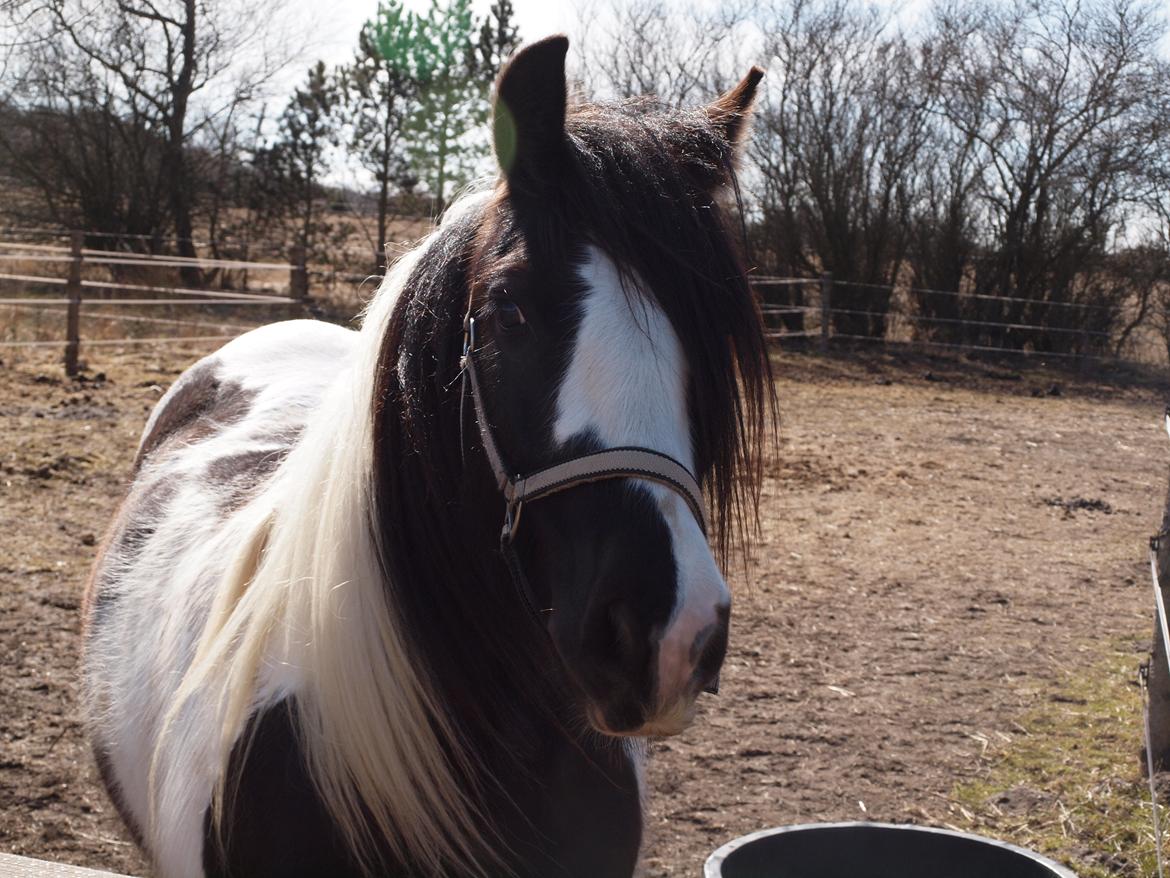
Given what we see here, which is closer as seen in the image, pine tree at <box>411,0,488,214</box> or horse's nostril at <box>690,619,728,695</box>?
horse's nostril at <box>690,619,728,695</box>

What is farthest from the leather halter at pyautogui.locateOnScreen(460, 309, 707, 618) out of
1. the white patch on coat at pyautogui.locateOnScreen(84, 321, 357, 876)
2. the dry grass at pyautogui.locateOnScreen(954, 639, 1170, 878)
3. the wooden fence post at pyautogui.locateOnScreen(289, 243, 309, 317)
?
the wooden fence post at pyautogui.locateOnScreen(289, 243, 309, 317)

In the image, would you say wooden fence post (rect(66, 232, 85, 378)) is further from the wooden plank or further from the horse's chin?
the horse's chin

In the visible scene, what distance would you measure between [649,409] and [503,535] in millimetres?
265

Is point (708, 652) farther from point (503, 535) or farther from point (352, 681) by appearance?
point (352, 681)

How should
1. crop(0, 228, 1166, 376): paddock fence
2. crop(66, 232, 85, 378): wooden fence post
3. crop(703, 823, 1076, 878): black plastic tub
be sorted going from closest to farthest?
crop(703, 823, 1076, 878): black plastic tub < crop(66, 232, 85, 378): wooden fence post < crop(0, 228, 1166, 376): paddock fence

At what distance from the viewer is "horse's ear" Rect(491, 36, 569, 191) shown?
4.62 ft

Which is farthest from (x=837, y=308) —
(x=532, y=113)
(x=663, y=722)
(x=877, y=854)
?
(x=663, y=722)

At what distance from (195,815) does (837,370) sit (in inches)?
536

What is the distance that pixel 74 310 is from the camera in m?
10.0

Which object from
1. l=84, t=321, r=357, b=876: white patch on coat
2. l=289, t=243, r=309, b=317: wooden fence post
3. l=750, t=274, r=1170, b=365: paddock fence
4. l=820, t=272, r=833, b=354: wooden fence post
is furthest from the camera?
l=750, t=274, r=1170, b=365: paddock fence

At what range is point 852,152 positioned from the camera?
18000 millimetres

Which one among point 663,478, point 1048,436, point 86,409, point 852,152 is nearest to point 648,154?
point 663,478

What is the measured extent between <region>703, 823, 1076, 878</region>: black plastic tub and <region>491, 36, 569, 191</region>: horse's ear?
118cm

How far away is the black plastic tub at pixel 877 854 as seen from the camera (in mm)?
1821
